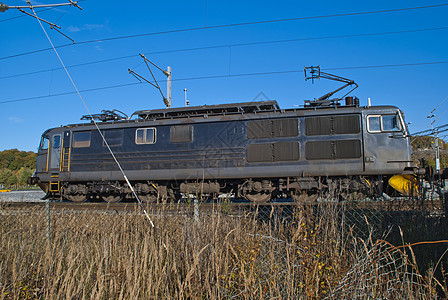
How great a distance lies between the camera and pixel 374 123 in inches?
395

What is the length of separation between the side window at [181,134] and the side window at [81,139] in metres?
3.93

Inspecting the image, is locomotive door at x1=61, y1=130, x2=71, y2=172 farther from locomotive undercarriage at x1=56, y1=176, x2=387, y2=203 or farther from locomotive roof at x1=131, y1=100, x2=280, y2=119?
locomotive roof at x1=131, y1=100, x2=280, y2=119

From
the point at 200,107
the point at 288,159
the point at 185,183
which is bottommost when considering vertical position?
the point at 185,183

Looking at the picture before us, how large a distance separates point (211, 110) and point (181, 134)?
5.03 feet

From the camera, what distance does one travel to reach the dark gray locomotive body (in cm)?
994

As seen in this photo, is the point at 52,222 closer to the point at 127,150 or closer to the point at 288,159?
the point at 127,150

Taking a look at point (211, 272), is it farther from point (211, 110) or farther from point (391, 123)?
point (391, 123)

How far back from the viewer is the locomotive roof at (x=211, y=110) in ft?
36.8

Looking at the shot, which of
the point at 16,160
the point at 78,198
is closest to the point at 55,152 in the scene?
the point at 78,198

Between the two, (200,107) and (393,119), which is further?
(200,107)

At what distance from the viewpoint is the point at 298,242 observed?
3846 mm

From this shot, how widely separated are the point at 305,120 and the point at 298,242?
7193 mm

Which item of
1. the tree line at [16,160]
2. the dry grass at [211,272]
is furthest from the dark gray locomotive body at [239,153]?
the tree line at [16,160]

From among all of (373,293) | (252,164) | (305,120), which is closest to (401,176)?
(305,120)
